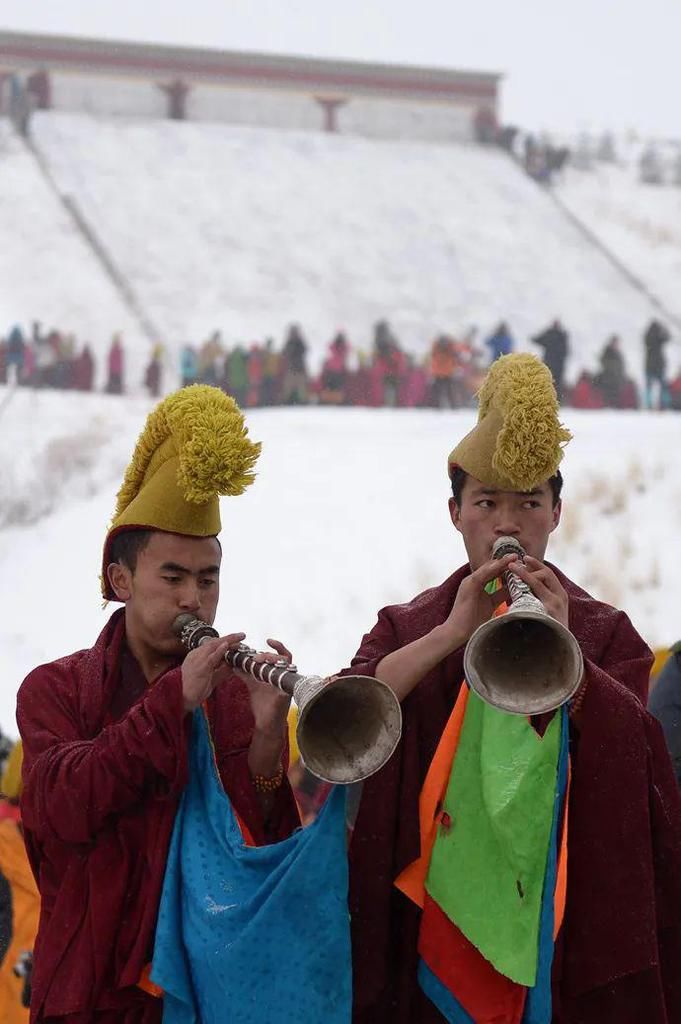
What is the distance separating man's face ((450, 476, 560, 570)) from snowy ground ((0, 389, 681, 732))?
20.7ft

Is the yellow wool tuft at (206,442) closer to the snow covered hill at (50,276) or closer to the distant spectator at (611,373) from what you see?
the snow covered hill at (50,276)

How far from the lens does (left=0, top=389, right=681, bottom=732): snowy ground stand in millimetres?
9797

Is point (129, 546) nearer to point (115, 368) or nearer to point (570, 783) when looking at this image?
point (570, 783)

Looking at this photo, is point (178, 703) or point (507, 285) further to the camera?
point (507, 285)

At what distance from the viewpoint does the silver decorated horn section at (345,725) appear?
8.18 feet

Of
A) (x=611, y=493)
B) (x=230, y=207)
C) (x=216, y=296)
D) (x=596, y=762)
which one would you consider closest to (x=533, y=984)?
(x=596, y=762)

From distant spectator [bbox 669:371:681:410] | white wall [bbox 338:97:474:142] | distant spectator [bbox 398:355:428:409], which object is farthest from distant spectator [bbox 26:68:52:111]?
distant spectator [bbox 669:371:681:410]

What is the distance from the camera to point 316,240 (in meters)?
16.1

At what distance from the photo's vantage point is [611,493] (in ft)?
39.1

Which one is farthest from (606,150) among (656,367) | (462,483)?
(462,483)

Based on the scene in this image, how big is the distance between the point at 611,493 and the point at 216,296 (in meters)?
4.77

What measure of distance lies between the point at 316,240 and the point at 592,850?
13713mm

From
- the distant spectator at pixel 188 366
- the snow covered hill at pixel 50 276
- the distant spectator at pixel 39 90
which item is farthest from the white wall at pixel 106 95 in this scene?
the distant spectator at pixel 188 366

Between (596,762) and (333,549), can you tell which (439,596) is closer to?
(596,762)
